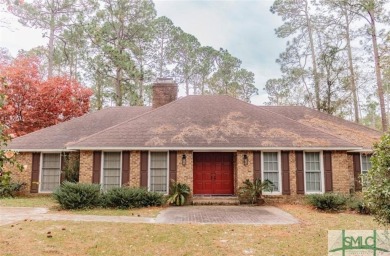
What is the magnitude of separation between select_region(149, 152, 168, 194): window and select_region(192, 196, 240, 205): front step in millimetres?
1524

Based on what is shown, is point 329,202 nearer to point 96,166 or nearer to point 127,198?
point 127,198

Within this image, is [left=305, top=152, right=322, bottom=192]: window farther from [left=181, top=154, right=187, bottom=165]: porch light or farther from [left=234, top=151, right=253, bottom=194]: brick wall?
[left=181, top=154, right=187, bottom=165]: porch light

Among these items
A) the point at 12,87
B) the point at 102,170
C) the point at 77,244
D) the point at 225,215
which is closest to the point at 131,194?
the point at 102,170

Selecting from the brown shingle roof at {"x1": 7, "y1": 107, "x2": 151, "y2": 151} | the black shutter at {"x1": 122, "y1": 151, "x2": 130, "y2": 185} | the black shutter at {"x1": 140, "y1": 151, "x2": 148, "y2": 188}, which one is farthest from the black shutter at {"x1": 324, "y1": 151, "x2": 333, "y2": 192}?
the brown shingle roof at {"x1": 7, "y1": 107, "x2": 151, "y2": 151}

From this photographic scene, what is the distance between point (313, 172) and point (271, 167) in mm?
2023

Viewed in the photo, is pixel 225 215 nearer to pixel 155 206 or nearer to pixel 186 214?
pixel 186 214

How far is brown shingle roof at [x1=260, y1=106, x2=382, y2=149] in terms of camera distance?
15.7 metres

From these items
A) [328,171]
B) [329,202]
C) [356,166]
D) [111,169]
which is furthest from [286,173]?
[111,169]

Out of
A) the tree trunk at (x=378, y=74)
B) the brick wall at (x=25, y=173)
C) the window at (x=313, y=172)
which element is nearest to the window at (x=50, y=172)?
the brick wall at (x=25, y=173)

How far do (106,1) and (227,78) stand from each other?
16.9 m

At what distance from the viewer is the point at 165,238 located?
24.7 ft

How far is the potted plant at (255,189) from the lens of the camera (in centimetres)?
1321

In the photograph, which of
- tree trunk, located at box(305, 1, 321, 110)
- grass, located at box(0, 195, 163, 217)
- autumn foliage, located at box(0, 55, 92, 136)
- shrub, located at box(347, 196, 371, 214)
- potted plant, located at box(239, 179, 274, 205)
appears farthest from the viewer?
tree trunk, located at box(305, 1, 321, 110)

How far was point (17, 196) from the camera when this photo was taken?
15.1 meters
